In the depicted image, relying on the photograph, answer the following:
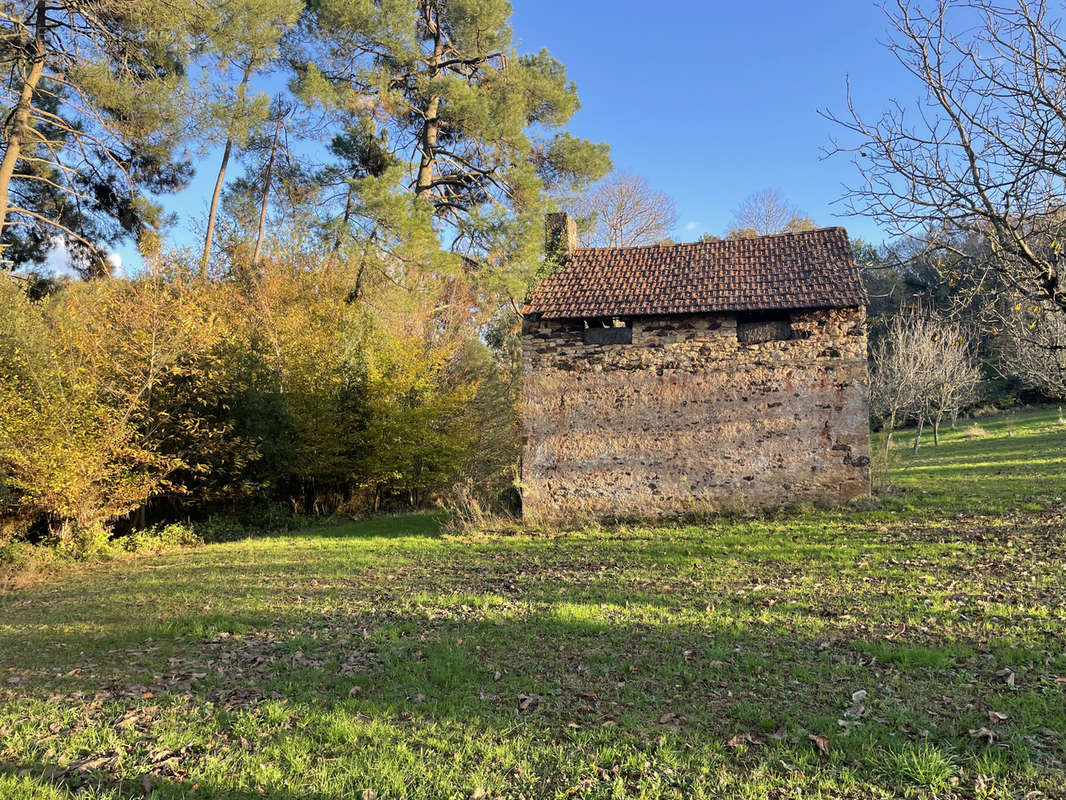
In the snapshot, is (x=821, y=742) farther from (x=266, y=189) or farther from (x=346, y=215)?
(x=266, y=189)

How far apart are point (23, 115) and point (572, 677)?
623 inches

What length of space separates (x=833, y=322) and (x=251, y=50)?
1764cm

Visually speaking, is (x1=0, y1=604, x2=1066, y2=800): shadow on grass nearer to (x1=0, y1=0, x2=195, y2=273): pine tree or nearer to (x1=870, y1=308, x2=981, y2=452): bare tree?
(x1=0, y1=0, x2=195, y2=273): pine tree

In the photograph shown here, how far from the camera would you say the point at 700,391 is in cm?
1264

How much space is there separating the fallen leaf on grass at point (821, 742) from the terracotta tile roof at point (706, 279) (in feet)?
31.7

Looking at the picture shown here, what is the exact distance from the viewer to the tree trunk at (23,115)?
12664mm

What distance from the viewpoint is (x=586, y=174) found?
18531 millimetres

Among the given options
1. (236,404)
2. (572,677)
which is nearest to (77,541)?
(236,404)

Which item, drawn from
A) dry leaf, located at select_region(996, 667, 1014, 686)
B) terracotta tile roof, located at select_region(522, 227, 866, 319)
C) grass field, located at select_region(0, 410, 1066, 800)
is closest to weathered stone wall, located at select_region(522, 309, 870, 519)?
terracotta tile roof, located at select_region(522, 227, 866, 319)

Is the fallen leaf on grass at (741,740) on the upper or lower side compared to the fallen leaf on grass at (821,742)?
lower

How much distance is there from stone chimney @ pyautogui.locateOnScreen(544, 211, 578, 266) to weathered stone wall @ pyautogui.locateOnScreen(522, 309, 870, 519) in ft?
8.71

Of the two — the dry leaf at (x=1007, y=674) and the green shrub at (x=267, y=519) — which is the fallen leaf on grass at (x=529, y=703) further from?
the green shrub at (x=267, y=519)

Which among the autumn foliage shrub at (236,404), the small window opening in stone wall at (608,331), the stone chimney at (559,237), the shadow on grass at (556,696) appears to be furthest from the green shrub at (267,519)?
the shadow on grass at (556,696)

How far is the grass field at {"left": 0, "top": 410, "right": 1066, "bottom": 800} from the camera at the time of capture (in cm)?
356
